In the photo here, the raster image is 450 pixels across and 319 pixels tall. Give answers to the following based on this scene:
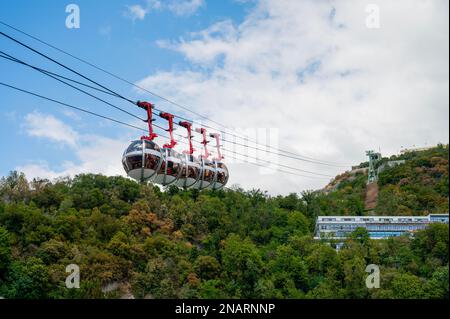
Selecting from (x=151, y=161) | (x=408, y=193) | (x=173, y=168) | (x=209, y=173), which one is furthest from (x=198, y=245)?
(x=151, y=161)

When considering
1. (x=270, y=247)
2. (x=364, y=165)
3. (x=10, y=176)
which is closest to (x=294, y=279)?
(x=270, y=247)

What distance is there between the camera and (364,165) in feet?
332

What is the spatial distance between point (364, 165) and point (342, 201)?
29.3 meters

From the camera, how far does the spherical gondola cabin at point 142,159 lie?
781 inches

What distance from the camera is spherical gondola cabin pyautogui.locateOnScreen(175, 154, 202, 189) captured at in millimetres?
21250

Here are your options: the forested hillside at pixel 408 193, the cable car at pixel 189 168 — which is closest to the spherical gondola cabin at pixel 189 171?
the cable car at pixel 189 168

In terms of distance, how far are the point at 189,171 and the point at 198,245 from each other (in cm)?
4193

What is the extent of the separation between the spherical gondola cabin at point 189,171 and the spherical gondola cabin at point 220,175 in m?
1.03

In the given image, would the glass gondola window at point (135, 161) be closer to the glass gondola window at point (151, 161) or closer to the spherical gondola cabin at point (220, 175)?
the glass gondola window at point (151, 161)

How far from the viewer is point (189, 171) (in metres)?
21.5

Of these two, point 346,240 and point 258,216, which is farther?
point 258,216

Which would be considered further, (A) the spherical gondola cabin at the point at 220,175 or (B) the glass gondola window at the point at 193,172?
(A) the spherical gondola cabin at the point at 220,175
